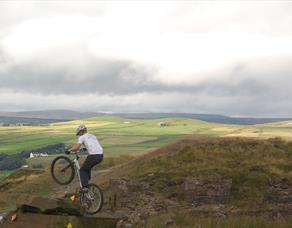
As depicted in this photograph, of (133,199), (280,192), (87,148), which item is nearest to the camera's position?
(87,148)

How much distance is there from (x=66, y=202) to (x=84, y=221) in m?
1.18

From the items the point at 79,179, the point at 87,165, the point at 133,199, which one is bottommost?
the point at 133,199

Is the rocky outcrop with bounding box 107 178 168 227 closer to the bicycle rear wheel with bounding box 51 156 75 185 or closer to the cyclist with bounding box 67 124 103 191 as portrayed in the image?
the bicycle rear wheel with bounding box 51 156 75 185

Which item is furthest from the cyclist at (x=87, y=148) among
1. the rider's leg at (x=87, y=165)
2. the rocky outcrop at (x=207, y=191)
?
the rocky outcrop at (x=207, y=191)

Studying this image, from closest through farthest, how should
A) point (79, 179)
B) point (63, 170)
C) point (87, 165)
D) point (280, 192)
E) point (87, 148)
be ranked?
1. point (87, 148)
2. point (87, 165)
3. point (79, 179)
4. point (63, 170)
5. point (280, 192)

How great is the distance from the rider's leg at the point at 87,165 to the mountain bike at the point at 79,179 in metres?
0.21

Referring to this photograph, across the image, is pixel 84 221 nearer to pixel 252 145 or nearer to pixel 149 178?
pixel 149 178

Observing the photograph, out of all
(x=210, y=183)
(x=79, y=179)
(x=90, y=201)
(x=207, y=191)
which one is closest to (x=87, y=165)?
(x=79, y=179)

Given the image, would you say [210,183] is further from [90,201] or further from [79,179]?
[79,179]

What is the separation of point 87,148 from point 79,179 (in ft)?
4.46

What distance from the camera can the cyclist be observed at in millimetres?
16875

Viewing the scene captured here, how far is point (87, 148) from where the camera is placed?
17.0 meters

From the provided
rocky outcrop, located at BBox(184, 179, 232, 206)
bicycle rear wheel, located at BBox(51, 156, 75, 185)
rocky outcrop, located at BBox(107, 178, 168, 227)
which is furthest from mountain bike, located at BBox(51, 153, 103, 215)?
rocky outcrop, located at BBox(184, 179, 232, 206)

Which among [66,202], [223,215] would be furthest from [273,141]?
[66,202]
